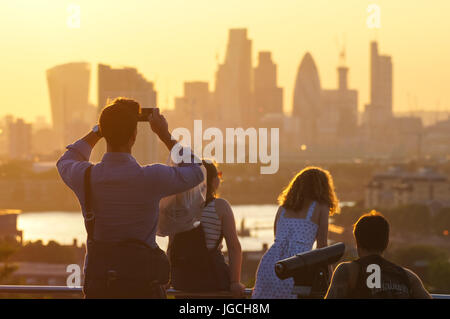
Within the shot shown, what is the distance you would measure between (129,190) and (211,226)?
68 centimetres

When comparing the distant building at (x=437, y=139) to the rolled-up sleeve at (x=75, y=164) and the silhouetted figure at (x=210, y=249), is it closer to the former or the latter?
the silhouetted figure at (x=210, y=249)

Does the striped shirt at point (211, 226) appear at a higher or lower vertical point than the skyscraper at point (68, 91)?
lower

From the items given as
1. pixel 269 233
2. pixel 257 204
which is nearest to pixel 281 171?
pixel 257 204

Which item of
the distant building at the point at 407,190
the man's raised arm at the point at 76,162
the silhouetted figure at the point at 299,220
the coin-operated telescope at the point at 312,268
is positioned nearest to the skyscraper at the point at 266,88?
the distant building at the point at 407,190

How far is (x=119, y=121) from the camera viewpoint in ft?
7.78

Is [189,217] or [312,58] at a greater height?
[312,58]

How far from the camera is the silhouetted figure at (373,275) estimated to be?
233cm

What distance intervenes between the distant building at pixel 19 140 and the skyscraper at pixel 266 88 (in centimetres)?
4365

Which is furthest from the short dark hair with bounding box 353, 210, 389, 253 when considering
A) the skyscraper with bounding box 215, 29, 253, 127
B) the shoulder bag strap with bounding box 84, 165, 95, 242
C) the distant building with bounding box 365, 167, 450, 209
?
the skyscraper with bounding box 215, 29, 253, 127

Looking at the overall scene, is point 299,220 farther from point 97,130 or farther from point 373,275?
point 97,130

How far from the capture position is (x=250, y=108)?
486 ft

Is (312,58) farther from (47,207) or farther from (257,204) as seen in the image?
(47,207)

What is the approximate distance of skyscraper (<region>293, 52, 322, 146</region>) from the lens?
538 ft
